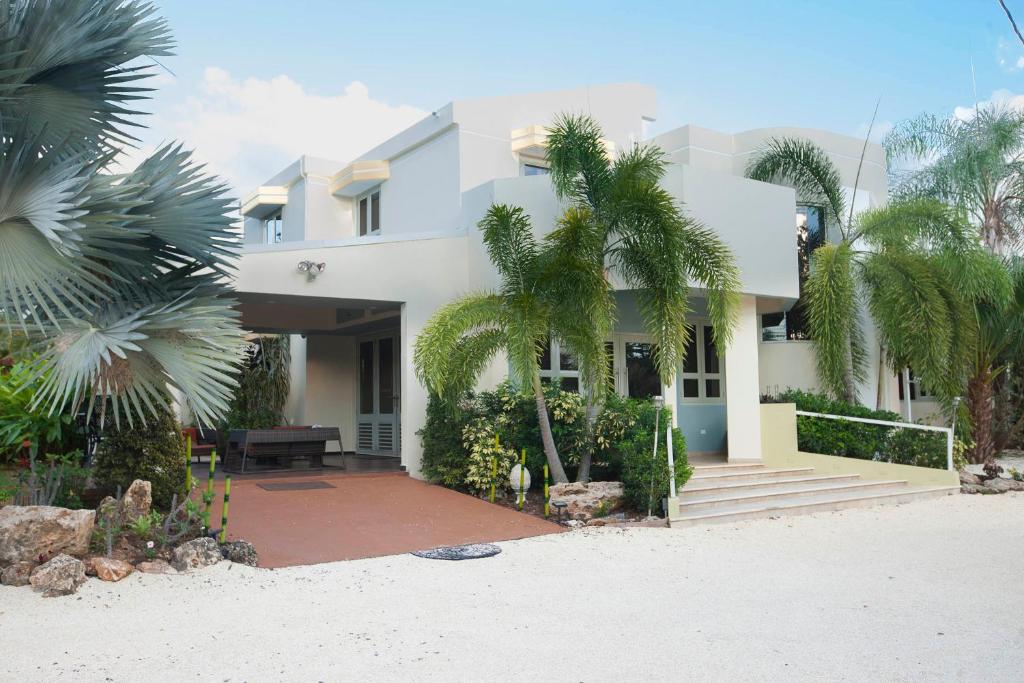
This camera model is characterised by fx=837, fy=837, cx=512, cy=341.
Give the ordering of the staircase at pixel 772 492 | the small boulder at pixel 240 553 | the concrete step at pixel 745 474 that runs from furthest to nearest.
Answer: the concrete step at pixel 745 474 → the staircase at pixel 772 492 → the small boulder at pixel 240 553

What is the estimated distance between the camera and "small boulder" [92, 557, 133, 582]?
6.88 m

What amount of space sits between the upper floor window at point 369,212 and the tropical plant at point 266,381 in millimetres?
3027

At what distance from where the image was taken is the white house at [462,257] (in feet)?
41.8

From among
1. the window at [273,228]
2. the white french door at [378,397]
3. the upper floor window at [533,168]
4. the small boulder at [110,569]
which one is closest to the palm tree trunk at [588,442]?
the white french door at [378,397]

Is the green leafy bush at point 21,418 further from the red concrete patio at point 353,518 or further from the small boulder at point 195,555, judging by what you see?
the small boulder at point 195,555

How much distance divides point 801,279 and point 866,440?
3.91m

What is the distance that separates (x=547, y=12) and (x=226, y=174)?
8854 mm

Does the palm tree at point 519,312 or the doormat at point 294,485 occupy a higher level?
the palm tree at point 519,312

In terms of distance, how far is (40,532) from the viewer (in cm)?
687

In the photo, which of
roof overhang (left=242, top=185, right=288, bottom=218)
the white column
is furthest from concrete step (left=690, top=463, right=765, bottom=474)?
roof overhang (left=242, top=185, right=288, bottom=218)

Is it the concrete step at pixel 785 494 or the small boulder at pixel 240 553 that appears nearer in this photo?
the small boulder at pixel 240 553

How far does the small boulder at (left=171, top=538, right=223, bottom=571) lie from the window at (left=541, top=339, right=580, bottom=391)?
22.5ft

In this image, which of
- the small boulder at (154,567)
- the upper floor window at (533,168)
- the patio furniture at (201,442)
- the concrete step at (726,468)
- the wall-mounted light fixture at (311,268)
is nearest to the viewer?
the small boulder at (154,567)

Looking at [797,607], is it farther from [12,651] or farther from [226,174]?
[226,174]
